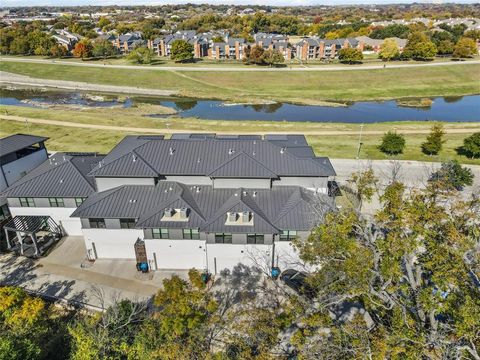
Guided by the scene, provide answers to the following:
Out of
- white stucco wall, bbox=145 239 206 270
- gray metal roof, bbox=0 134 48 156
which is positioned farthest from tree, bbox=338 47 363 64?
white stucco wall, bbox=145 239 206 270

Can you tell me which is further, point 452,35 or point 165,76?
point 452,35

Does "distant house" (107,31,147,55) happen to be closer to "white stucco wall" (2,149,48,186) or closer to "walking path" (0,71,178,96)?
"walking path" (0,71,178,96)

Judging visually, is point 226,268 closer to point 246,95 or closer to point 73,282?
point 73,282

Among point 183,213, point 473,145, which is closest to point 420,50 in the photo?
point 473,145

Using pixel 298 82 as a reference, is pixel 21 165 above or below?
above

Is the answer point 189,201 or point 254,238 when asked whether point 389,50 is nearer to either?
point 189,201

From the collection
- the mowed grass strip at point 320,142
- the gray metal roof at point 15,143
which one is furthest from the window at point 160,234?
the mowed grass strip at point 320,142

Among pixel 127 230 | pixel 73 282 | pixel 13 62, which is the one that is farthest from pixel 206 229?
pixel 13 62

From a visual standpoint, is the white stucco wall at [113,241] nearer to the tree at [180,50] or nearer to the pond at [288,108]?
the pond at [288,108]
